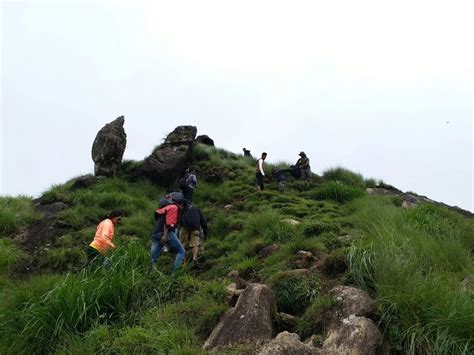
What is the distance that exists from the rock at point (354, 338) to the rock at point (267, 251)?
14.5 feet

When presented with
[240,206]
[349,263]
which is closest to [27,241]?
[240,206]

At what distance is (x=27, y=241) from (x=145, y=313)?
26.6 ft

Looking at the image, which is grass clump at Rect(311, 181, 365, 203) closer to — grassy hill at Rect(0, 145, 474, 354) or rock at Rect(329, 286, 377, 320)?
grassy hill at Rect(0, 145, 474, 354)

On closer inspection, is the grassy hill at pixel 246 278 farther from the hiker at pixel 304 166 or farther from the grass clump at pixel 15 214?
the hiker at pixel 304 166

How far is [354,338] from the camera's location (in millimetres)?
6246

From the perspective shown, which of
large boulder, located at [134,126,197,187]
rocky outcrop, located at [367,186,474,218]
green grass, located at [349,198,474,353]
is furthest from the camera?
large boulder, located at [134,126,197,187]

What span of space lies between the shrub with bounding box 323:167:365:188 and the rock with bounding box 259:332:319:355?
49.3ft

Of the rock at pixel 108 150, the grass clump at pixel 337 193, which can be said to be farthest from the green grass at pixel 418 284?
the rock at pixel 108 150

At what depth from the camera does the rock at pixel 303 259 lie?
952 cm

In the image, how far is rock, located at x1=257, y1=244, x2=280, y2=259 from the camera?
10969 millimetres

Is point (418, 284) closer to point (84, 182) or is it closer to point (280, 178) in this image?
point (280, 178)

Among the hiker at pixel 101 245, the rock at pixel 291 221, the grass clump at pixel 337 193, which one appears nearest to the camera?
the hiker at pixel 101 245

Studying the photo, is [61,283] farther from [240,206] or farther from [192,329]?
[240,206]

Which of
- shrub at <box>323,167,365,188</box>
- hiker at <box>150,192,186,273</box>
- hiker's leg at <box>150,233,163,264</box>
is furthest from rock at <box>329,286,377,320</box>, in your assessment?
shrub at <box>323,167,365,188</box>
